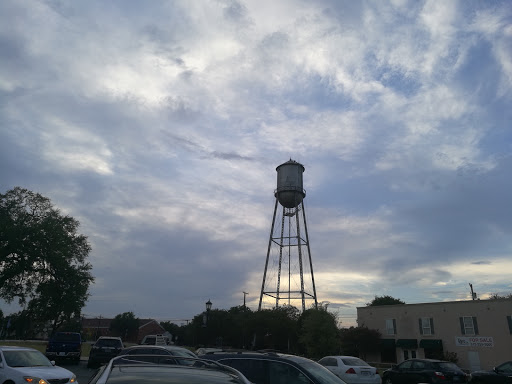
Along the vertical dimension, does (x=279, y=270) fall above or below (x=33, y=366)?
above

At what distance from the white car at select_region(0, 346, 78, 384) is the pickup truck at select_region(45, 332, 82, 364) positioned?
12193 mm

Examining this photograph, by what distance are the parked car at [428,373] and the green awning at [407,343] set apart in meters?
21.7

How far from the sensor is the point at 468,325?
34469mm

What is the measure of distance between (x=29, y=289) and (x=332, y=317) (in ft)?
86.1

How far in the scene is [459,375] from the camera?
16.6 metres

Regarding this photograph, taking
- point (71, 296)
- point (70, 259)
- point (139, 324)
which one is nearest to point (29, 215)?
point (70, 259)

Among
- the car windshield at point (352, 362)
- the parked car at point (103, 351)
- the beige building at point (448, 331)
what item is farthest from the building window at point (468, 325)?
the parked car at point (103, 351)

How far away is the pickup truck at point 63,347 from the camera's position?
2181 cm

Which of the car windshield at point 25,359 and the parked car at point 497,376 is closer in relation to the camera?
the car windshield at point 25,359

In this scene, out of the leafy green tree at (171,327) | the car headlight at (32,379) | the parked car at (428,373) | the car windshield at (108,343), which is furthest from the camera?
the leafy green tree at (171,327)

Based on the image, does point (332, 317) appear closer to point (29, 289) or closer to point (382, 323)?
point (382, 323)

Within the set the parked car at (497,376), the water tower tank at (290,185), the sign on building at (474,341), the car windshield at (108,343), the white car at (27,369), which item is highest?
the water tower tank at (290,185)

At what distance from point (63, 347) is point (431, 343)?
30093mm

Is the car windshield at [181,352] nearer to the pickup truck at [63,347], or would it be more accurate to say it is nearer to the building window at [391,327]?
the pickup truck at [63,347]
